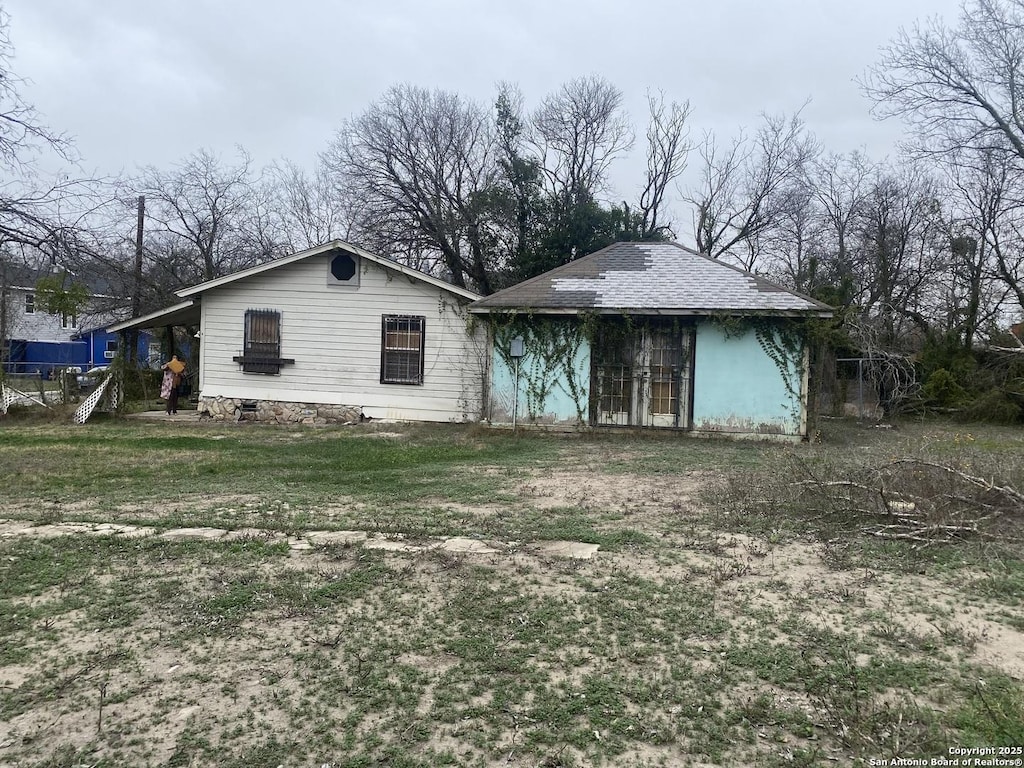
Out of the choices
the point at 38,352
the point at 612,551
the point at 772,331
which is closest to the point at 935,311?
the point at 772,331

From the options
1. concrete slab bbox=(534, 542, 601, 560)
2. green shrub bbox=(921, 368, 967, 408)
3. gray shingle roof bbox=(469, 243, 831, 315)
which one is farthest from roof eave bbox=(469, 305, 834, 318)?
green shrub bbox=(921, 368, 967, 408)

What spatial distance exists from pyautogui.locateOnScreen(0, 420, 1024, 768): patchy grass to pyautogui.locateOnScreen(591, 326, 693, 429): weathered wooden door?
6.20 metres

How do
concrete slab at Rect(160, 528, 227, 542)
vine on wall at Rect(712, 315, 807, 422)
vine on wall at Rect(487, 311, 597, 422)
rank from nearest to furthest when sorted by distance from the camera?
concrete slab at Rect(160, 528, 227, 542) → vine on wall at Rect(712, 315, 807, 422) → vine on wall at Rect(487, 311, 597, 422)

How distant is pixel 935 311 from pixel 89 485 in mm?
26344

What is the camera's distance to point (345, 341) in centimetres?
1516

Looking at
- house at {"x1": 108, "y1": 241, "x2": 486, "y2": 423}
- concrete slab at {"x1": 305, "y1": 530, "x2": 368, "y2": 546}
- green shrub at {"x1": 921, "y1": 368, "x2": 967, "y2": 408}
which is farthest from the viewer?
green shrub at {"x1": 921, "y1": 368, "x2": 967, "y2": 408}

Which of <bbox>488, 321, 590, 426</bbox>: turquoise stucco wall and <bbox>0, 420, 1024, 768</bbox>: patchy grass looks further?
<bbox>488, 321, 590, 426</bbox>: turquoise stucco wall

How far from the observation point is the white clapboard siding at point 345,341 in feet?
49.1

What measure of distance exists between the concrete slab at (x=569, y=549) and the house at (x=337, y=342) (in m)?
9.65

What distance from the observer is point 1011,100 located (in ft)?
62.8

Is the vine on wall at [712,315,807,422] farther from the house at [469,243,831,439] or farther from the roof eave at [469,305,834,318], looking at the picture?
the roof eave at [469,305,834,318]

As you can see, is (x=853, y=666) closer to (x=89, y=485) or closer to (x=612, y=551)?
(x=612, y=551)

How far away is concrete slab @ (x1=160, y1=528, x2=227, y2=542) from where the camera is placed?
17.8 feet

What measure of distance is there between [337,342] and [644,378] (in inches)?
260
